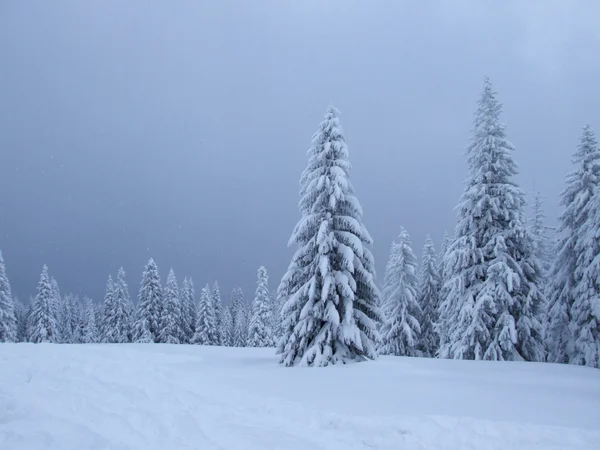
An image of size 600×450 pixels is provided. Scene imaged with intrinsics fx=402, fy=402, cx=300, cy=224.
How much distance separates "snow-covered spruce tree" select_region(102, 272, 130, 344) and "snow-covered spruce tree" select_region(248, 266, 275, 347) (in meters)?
15.2

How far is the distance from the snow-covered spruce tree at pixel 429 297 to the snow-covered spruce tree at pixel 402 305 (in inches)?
78.0

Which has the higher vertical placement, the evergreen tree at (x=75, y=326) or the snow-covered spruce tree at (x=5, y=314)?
the snow-covered spruce tree at (x=5, y=314)

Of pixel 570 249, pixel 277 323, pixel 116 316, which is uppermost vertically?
pixel 570 249

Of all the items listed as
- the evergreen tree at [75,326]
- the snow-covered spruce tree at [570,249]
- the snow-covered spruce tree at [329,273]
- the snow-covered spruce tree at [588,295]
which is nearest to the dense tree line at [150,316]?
the evergreen tree at [75,326]

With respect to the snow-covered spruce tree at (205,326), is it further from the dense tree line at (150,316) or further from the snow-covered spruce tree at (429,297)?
the snow-covered spruce tree at (429,297)

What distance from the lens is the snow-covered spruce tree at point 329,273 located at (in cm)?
1614

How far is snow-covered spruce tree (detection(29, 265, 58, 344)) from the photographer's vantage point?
4622 centimetres

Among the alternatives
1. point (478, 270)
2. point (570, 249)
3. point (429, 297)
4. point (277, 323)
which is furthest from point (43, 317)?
point (570, 249)

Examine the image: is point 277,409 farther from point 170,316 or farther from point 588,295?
point 170,316

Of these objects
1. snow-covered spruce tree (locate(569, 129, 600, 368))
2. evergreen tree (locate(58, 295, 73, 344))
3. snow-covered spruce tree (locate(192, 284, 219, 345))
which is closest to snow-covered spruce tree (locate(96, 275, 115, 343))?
snow-covered spruce tree (locate(192, 284, 219, 345))

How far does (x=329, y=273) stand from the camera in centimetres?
1644

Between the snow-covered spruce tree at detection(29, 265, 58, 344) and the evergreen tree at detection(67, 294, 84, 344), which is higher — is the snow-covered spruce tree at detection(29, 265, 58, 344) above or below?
above

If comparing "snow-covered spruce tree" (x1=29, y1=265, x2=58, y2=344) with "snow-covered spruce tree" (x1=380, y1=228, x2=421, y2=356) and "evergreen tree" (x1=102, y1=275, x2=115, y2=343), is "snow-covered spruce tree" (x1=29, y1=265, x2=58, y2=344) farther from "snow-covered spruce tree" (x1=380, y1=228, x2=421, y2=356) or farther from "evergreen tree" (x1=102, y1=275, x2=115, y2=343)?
"snow-covered spruce tree" (x1=380, y1=228, x2=421, y2=356)

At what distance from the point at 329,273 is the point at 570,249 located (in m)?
13.9
